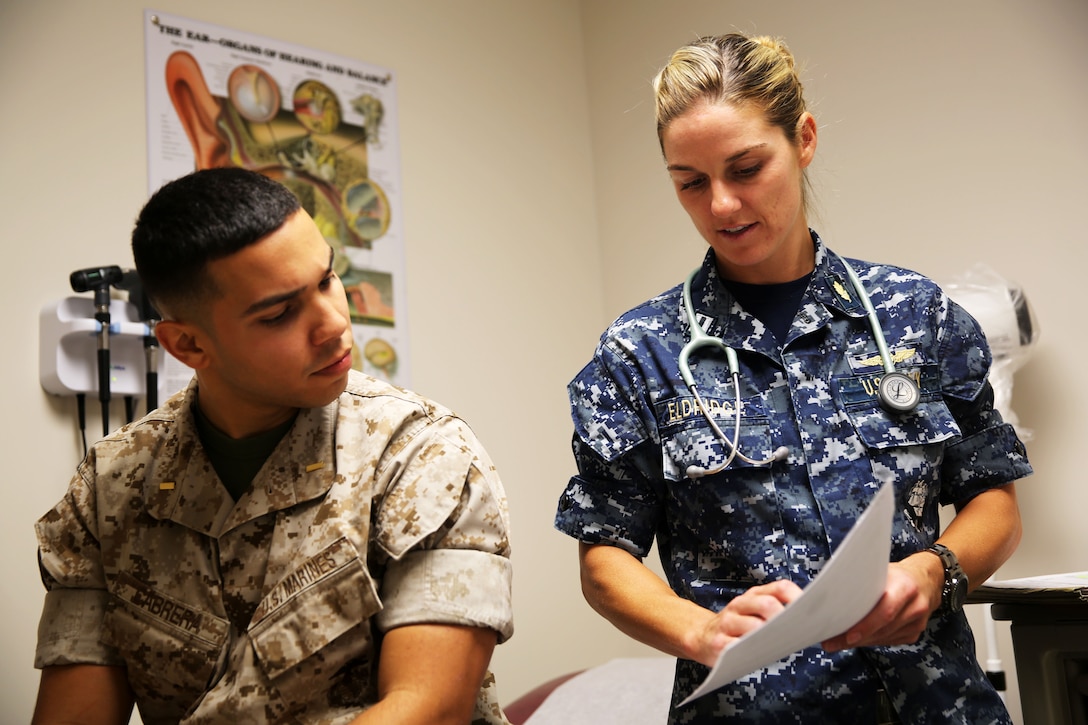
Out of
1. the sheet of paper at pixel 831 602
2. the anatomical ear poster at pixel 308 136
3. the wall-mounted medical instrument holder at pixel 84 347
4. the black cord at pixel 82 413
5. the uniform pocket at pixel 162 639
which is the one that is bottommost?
the uniform pocket at pixel 162 639

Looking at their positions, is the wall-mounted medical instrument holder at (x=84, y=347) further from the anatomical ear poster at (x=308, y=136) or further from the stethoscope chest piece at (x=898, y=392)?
the stethoscope chest piece at (x=898, y=392)

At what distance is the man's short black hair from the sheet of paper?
2.44 ft

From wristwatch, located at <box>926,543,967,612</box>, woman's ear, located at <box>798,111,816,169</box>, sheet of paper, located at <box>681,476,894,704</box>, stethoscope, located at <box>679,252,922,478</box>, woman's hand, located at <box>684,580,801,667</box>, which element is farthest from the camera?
woman's ear, located at <box>798,111,816,169</box>

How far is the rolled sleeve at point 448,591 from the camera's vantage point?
3.87ft

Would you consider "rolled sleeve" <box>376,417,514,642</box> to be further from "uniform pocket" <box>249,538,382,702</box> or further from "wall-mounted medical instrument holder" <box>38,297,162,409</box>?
"wall-mounted medical instrument holder" <box>38,297,162,409</box>

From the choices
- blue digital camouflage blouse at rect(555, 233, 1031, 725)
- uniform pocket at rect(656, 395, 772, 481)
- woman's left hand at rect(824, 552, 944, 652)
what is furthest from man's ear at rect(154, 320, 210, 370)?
woman's left hand at rect(824, 552, 944, 652)

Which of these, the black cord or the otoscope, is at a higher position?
the otoscope

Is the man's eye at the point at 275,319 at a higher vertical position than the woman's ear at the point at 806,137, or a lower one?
lower

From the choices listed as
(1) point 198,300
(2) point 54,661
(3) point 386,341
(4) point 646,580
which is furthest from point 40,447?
(4) point 646,580

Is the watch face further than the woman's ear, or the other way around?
the woman's ear

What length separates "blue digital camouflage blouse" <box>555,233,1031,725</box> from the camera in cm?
118

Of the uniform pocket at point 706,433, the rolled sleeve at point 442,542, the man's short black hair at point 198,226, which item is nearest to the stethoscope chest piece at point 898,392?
the uniform pocket at point 706,433

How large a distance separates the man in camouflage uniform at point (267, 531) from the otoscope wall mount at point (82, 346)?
1015mm

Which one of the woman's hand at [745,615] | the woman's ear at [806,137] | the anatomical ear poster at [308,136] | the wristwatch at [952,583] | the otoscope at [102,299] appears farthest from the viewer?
the anatomical ear poster at [308,136]
